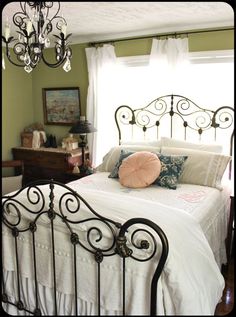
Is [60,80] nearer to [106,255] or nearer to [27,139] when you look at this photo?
[27,139]

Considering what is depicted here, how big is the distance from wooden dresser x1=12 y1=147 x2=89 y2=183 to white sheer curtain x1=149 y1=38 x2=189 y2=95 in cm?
124

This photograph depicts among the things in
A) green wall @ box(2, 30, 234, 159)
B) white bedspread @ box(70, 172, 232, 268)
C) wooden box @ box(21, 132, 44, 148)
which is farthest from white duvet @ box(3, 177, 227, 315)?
wooden box @ box(21, 132, 44, 148)

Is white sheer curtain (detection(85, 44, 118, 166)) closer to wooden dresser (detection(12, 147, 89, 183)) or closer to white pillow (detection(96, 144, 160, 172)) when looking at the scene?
wooden dresser (detection(12, 147, 89, 183))

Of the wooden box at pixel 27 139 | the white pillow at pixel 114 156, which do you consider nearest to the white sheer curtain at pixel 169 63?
the white pillow at pixel 114 156

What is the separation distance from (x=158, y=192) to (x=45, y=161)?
1797 millimetres

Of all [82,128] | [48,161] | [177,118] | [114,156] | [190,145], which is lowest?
[48,161]

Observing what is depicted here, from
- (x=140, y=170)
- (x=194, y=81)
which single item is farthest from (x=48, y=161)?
(x=194, y=81)

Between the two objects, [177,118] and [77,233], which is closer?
[77,233]

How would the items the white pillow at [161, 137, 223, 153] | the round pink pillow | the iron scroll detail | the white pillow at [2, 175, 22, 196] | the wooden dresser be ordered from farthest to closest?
the wooden dresser < the white pillow at [2, 175, 22, 196] < the white pillow at [161, 137, 223, 153] < the round pink pillow < the iron scroll detail

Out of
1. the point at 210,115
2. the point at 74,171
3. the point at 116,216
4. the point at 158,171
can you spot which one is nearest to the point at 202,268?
the point at 116,216

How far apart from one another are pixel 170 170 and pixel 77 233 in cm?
123

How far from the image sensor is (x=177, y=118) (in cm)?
313

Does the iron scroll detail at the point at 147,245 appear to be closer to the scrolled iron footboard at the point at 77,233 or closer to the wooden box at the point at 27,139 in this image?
the scrolled iron footboard at the point at 77,233

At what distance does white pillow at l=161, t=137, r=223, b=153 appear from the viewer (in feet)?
8.80
